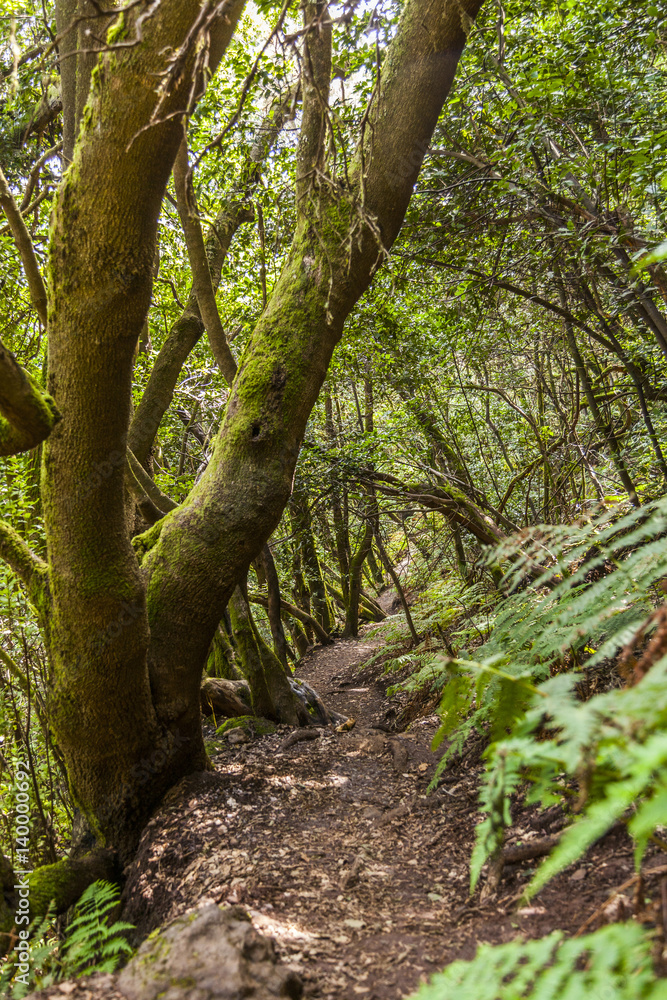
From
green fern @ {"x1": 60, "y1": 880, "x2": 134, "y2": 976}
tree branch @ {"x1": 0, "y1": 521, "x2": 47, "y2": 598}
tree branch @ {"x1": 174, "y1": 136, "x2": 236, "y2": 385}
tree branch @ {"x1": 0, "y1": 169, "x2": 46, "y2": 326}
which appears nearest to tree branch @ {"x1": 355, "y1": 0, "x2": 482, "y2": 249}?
tree branch @ {"x1": 174, "y1": 136, "x2": 236, "y2": 385}

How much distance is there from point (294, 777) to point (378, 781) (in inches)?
23.4

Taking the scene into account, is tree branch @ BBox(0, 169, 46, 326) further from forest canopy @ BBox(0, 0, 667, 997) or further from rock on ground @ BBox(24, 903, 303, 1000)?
rock on ground @ BBox(24, 903, 303, 1000)

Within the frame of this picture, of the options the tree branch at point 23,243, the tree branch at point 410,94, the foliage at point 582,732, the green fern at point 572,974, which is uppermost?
the tree branch at point 23,243

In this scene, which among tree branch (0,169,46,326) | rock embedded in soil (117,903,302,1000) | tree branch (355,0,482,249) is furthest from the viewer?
tree branch (0,169,46,326)

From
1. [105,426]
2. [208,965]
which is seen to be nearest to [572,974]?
[208,965]

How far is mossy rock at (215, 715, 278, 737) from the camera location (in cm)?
496

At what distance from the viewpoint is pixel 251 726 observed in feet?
16.5

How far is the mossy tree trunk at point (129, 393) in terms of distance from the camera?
256 cm

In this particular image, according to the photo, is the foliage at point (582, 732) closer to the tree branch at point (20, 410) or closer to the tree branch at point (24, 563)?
the tree branch at point (20, 410)

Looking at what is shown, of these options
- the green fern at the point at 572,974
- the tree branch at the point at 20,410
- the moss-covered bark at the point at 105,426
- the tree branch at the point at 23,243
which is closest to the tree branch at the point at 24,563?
the moss-covered bark at the point at 105,426

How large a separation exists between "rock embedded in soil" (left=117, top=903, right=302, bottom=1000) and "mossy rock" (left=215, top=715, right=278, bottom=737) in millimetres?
3203

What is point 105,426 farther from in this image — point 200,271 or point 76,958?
point 200,271

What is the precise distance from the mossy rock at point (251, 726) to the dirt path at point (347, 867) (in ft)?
1.85

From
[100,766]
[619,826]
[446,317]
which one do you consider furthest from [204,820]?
[446,317]
